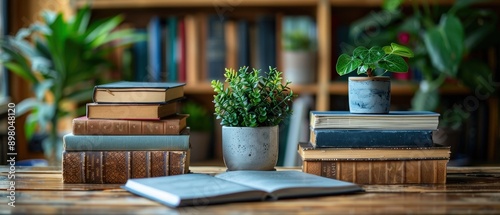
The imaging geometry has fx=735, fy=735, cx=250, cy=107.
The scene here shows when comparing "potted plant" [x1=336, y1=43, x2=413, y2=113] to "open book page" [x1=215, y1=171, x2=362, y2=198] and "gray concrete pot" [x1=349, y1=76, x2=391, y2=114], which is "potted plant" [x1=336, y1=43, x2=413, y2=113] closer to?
"gray concrete pot" [x1=349, y1=76, x2=391, y2=114]

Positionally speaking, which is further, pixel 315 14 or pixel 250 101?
pixel 315 14

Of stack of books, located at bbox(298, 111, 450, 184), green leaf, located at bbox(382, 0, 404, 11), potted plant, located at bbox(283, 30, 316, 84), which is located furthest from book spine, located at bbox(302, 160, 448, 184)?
potted plant, located at bbox(283, 30, 316, 84)

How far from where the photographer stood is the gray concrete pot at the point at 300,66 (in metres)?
2.86

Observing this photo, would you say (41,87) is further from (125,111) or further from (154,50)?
(125,111)

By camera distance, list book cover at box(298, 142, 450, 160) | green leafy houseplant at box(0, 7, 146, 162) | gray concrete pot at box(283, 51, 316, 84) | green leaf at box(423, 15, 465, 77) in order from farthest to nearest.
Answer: gray concrete pot at box(283, 51, 316, 84) → green leafy houseplant at box(0, 7, 146, 162) → green leaf at box(423, 15, 465, 77) → book cover at box(298, 142, 450, 160)

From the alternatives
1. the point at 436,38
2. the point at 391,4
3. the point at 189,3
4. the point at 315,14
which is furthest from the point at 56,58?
the point at 436,38

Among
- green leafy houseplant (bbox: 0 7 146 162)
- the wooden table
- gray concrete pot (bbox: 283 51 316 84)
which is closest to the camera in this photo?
the wooden table

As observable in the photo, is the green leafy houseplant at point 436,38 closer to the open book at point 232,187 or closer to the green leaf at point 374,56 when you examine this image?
the green leaf at point 374,56

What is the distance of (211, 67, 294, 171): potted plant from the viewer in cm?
144

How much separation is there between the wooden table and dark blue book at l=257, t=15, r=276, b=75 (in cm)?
153

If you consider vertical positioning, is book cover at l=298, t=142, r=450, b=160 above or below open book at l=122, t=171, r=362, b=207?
above

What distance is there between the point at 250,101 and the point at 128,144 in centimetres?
25

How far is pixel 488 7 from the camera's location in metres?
3.03

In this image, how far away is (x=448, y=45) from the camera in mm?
2543
